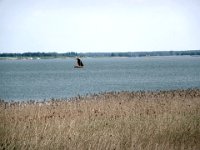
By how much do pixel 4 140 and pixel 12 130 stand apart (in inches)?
49.8

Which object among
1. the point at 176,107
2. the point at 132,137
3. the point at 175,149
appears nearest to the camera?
the point at 175,149

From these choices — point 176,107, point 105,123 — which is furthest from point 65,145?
point 176,107

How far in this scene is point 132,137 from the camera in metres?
9.22

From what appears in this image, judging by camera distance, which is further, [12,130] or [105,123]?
[105,123]

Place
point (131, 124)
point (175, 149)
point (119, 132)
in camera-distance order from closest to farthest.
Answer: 1. point (175, 149)
2. point (119, 132)
3. point (131, 124)

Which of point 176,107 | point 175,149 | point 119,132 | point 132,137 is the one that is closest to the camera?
point 175,149

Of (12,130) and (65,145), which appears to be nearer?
(65,145)

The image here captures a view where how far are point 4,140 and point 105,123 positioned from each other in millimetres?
3596

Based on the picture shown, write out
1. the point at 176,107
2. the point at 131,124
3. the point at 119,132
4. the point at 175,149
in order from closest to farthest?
the point at 175,149 → the point at 119,132 → the point at 131,124 → the point at 176,107

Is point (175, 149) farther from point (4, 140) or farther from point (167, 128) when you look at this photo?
point (4, 140)

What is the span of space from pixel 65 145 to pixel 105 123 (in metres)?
2.87

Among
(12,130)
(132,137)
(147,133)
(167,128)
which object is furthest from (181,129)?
(12,130)

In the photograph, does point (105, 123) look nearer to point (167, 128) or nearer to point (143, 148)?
point (167, 128)

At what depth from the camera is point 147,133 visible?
9.70 metres
